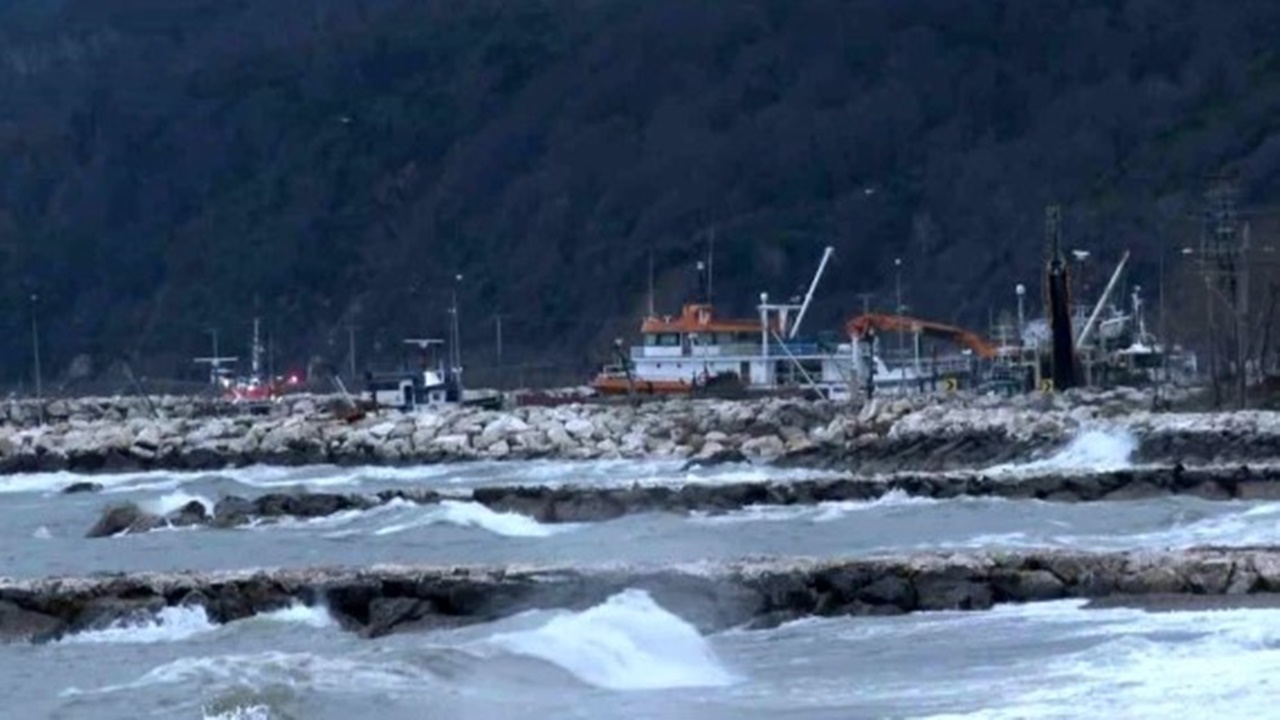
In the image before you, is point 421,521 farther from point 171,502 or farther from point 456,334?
point 456,334

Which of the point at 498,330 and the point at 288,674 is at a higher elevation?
the point at 498,330

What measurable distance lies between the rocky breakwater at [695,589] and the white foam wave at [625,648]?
739 millimetres

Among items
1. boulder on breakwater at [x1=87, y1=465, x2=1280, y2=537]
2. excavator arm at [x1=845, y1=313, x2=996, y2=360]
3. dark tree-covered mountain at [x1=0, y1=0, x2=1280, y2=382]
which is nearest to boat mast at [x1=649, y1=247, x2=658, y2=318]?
dark tree-covered mountain at [x1=0, y1=0, x2=1280, y2=382]

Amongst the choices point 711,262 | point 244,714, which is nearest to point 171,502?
point 244,714

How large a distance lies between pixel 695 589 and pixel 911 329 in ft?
156

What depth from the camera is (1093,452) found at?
39.5 m

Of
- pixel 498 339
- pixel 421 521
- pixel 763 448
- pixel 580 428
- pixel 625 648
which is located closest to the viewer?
pixel 625 648

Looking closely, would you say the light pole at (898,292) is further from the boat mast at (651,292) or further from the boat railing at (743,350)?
the boat mast at (651,292)

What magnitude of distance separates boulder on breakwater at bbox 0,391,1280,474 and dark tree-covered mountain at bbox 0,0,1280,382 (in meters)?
31.7

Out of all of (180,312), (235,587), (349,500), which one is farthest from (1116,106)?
(235,587)

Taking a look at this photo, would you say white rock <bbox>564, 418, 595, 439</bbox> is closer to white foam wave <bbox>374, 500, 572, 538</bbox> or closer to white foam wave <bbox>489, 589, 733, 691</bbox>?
white foam wave <bbox>374, 500, 572, 538</bbox>

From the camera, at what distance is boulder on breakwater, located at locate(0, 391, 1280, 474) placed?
4056 cm

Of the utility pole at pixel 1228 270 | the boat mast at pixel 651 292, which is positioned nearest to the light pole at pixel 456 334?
the boat mast at pixel 651 292

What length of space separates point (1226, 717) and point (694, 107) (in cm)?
9756
